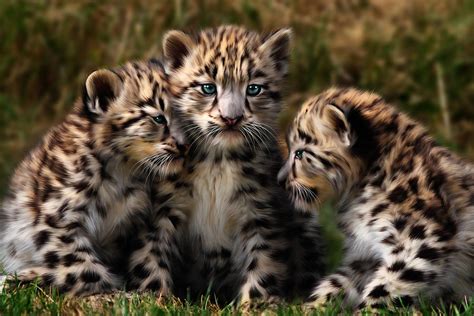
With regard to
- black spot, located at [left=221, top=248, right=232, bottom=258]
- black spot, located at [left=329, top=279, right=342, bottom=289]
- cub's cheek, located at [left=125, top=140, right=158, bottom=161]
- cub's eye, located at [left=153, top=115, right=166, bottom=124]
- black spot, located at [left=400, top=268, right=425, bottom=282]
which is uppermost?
cub's eye, located at [left=153, top=115, right=166, bottom=124]

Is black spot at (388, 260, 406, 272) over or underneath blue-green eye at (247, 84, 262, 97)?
underneath

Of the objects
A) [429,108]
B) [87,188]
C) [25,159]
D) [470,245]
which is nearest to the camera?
[470,245]

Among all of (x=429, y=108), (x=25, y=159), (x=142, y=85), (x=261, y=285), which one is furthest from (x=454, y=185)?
(x=429, y=108)

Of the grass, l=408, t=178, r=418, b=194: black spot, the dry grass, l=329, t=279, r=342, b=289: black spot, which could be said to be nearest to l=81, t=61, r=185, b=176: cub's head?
l=329, t=279, r=342, b=289: black spot

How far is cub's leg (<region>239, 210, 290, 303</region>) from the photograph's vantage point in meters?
8.79

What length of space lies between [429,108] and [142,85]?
7.95 m

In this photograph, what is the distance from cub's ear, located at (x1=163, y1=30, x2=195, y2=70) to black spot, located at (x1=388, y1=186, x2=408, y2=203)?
1.93m

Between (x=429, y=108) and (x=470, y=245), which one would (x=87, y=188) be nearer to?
(x=470, y=245)

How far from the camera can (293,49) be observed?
1595 centimetres

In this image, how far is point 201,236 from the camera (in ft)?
29.0

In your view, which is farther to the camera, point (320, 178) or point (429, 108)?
point (429, 108)

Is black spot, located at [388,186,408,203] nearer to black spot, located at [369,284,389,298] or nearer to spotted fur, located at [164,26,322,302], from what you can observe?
black spot, located at [369,284,389,298]

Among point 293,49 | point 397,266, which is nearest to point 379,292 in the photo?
point 397,266

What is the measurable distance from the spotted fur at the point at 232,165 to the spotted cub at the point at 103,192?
213 millimetres
